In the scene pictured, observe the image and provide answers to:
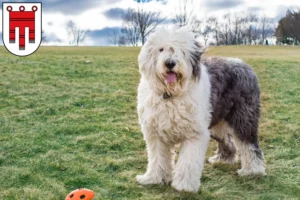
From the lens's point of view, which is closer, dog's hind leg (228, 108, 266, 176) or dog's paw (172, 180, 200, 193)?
dog's paw (172, 180, 200, 193)

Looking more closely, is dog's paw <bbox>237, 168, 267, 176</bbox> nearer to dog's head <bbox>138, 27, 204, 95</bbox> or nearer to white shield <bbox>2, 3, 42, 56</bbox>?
dog's head <bbox>138, 27, 204, 95</bbox>

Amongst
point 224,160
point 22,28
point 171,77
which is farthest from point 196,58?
point 22,28

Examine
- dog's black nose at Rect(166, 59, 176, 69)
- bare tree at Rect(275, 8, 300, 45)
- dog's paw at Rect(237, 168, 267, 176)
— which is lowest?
dog's paw at Rect(237, 168, 267, 176)

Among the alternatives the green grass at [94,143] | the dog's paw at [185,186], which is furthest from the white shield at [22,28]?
the dog's paw at [185,186]

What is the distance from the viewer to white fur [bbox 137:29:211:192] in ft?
14.9

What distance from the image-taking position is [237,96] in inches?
216

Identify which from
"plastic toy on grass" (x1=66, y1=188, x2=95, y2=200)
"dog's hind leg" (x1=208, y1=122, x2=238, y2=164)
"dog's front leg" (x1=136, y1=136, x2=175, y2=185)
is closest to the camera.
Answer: "plastic toy on grass" (x1=66, y1=188, x2=95, y2=200)

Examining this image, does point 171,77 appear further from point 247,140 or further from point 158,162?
point 247,140

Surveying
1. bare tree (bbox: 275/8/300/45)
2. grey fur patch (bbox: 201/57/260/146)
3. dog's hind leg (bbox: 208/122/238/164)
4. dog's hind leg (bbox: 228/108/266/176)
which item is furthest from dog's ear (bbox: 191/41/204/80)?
bare tree (bbox: 275/8/300/45)

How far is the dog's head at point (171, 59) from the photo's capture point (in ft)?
14.6

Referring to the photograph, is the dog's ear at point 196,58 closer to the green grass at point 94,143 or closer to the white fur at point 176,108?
the white fur at point 176,108

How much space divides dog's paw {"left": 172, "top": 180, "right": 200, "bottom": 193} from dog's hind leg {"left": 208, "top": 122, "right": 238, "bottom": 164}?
1.15 m

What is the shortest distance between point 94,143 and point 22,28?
7.29 ft

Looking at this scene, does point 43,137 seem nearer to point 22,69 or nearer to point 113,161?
point 113,161
